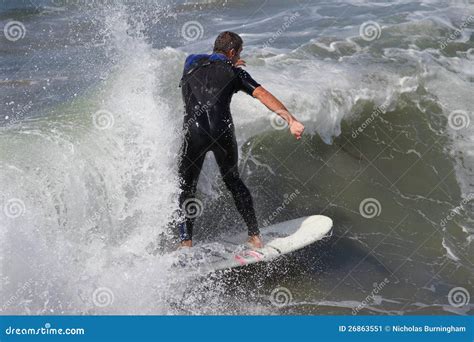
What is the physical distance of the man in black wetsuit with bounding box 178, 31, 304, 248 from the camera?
19.6 ft

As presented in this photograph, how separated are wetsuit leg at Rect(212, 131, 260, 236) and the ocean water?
50 centimetres

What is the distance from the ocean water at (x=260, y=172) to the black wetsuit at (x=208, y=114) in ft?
1.13

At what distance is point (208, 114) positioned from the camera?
599cm

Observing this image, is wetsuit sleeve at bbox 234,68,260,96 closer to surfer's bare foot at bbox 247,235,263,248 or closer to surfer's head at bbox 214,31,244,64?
surfer's head at bbox 214,31,244,64

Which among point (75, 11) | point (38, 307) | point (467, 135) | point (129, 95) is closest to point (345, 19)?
point (467, 135)

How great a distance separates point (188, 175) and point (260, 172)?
2.11 metres

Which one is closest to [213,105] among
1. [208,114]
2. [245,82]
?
[208,114]

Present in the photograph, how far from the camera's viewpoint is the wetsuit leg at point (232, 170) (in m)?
6.10

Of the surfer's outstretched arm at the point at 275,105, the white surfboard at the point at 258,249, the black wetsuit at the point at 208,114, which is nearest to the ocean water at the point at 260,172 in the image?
the white surfboard at the point at 258,249

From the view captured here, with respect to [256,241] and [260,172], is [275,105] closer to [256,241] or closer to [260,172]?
[256,241]

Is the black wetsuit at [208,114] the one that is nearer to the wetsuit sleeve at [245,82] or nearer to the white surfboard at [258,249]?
the wetsuit sleeve at [245,82]

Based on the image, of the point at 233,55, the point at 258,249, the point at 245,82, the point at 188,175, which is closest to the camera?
the point at 245,82

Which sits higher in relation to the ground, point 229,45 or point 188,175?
point 229,45

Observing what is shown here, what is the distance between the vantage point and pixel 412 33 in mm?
12539
